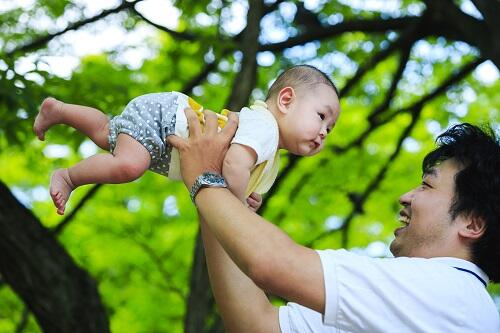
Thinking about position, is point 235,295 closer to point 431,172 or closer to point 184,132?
point 184,132

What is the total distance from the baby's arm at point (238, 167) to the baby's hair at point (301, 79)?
0.31 meters

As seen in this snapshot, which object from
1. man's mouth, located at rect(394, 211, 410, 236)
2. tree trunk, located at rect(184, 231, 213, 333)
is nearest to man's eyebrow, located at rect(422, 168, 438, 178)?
man's mouth, located at rect(394, 211, 410, 236)

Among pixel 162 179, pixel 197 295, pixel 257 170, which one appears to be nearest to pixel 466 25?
pixel 197 295

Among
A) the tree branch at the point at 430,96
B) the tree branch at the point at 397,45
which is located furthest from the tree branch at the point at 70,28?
the tree branch at the point at 430,96

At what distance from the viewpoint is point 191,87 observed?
19.8 ft

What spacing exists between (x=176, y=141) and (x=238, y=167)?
244 millimetres

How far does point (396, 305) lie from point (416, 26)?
3777 mm

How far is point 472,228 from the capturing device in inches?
101

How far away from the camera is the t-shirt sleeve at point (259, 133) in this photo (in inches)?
92.4

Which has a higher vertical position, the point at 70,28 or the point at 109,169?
the point at 109,169

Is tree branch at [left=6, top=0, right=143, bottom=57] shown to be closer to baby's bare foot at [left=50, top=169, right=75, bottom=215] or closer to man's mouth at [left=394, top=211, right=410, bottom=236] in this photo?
baby's bare foot at [left=50, top=169, right=75, bottom=215]

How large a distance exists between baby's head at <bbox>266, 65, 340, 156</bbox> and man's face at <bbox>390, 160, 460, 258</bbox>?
38 cm

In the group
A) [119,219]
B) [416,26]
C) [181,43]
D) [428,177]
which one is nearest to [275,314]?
[428,177]

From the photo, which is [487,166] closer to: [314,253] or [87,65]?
[314,253]
